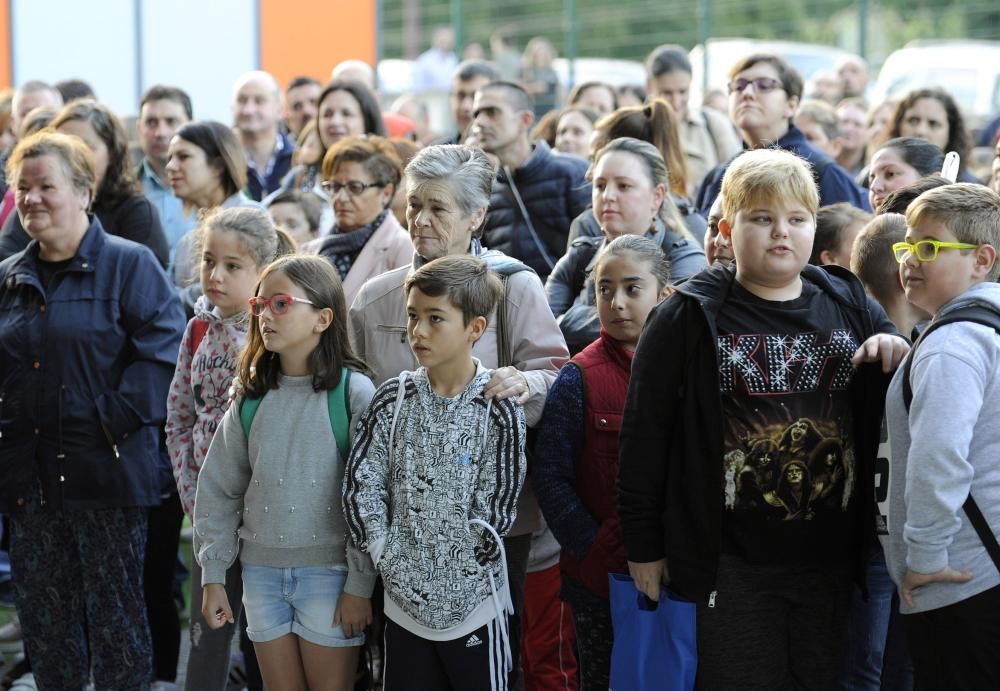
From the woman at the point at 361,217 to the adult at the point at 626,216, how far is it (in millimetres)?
697

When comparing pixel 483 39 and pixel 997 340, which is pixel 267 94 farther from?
pixel 483 39

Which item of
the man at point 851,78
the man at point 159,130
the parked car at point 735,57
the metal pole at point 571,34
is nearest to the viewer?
the man at point 159,130

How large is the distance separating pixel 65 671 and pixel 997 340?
11.2 ft

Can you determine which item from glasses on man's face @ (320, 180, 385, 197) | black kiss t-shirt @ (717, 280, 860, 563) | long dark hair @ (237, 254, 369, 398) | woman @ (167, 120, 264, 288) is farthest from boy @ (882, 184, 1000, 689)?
woman @ (167, 120, 264, 288)

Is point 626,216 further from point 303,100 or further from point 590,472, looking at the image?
point 303,100

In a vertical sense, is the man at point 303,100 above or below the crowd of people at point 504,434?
above

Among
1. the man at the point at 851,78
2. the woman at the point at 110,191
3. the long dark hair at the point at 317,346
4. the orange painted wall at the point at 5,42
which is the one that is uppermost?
the orange painted wall at the point at 5,42

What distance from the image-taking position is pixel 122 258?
499 centimetres

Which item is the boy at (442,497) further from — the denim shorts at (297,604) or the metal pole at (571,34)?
the metal pole at (571,34)

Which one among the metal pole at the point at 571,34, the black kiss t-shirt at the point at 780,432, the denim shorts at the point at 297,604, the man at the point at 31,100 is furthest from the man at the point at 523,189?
the metal pole at the point at 571,34

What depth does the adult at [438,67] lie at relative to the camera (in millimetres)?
16750

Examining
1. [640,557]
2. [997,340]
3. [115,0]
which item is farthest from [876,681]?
[115,0]

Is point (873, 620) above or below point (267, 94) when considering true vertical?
below

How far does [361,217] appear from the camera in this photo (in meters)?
5.43
